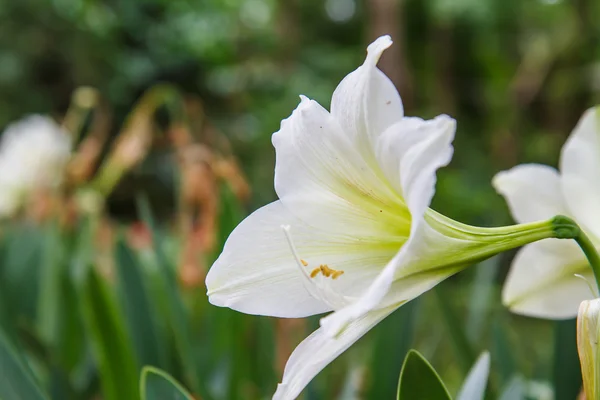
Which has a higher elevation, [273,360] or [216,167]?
[216,167]

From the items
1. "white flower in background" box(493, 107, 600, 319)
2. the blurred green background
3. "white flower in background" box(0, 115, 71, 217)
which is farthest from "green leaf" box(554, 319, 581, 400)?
"white flower in background" box(0, 115, 71, 217)

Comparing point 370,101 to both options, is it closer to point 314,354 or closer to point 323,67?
point 314,354

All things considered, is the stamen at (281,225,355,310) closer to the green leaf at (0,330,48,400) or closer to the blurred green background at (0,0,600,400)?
the green leaf at (0,330,48,400)

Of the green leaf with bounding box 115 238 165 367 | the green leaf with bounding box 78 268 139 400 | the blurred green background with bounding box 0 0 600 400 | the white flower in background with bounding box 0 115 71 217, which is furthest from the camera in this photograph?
the blurred green background with bounding box 0 0 600 400

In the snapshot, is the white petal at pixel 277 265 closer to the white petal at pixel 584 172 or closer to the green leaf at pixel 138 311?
the white petal at pixel 584 172

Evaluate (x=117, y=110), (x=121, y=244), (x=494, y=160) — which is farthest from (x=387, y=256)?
(x=117, y=110)

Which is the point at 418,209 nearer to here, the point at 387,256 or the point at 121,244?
the point at 387,256
